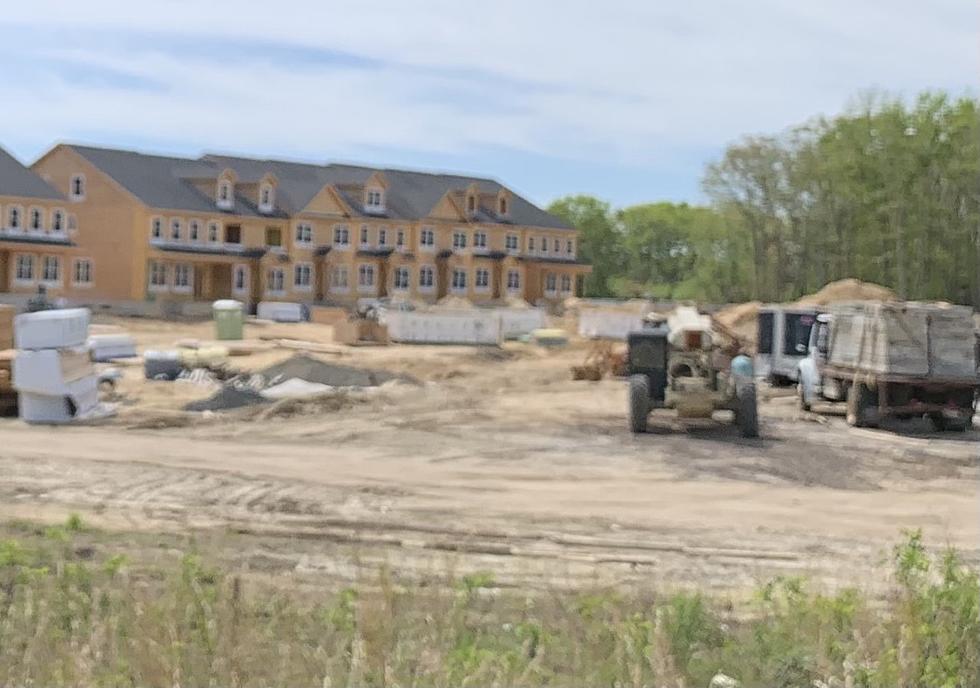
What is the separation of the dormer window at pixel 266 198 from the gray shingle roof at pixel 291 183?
19.7 inches

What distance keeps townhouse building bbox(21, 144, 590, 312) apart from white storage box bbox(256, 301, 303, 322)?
5.64m

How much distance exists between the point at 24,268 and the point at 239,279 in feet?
35.9

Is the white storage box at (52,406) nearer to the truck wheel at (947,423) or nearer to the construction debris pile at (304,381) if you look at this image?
the construction debris pile at (304,381)

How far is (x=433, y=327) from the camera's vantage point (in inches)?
1818

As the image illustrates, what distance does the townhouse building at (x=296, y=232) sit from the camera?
207 feet

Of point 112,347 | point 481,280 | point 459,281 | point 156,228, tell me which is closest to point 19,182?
point 156,228

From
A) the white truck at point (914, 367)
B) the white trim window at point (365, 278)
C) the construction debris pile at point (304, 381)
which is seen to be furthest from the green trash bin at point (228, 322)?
the white truck at point (914, 367)

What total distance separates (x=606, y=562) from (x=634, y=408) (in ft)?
31.9

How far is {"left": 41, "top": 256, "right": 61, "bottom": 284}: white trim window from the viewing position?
60469mm

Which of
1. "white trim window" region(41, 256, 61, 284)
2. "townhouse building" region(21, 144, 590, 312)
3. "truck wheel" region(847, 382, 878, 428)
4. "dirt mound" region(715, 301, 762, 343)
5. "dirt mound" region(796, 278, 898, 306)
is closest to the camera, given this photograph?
"truck wheel" region(847, 382, 878, 428)

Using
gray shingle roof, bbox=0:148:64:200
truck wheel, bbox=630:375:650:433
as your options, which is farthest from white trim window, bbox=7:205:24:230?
truck wheel, bbox=630:375:650:433

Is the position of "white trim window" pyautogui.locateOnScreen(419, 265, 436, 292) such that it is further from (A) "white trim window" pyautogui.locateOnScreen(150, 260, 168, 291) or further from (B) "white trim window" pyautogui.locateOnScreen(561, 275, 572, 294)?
(A) "white trim window" pyautogui.locateOnScreen(150, 260, 168, 291)

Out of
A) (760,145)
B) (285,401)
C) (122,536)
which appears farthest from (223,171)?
(122,536)

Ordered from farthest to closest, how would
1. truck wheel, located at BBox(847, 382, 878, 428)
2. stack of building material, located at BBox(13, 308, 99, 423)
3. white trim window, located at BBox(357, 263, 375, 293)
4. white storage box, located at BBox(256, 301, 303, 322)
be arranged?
white trim window, located at BBox(357, 263, 375, 293) < white storage box, located at BBox(256, 301, 303, 322) < truck wheel, located at BBox(847, 382, 878, 428) < stack of building material, located at BBox(13, 308, 99, 423)
